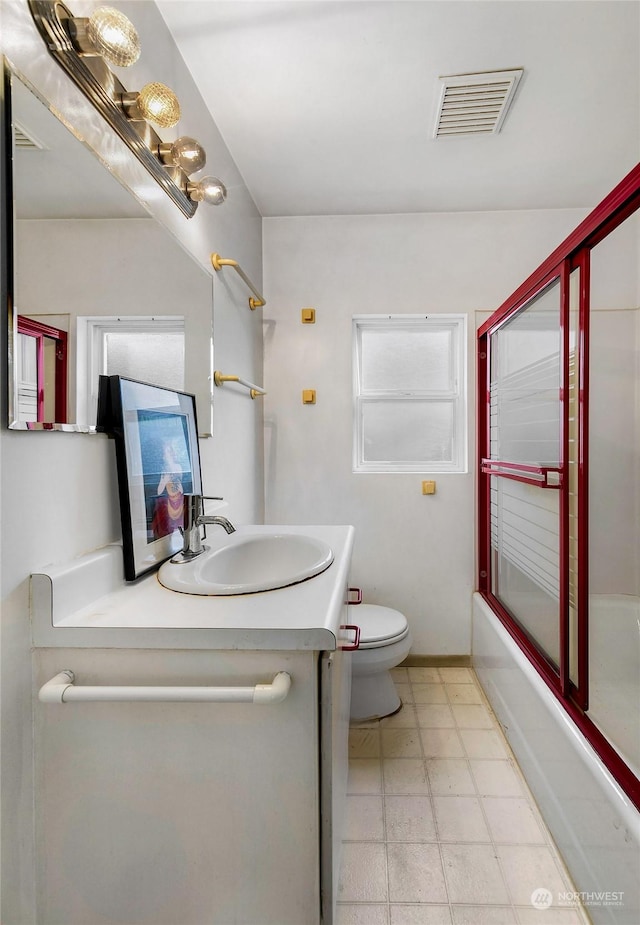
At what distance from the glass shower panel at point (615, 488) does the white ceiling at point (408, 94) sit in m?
0.60

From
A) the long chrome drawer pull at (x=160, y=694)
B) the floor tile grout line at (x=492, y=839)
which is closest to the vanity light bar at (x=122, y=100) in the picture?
the long chrome drawer pull at (x=160, y=694)

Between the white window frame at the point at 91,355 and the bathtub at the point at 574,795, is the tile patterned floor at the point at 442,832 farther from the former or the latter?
the white window frame at the point at 91,355

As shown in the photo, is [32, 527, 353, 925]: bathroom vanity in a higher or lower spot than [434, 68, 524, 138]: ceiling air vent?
lower

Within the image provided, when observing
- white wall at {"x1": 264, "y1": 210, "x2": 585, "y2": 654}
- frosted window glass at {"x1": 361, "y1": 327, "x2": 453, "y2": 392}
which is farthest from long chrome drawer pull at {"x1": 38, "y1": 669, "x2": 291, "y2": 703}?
frosted window glass at {"x1": 361, "y1": 327, "x2": 453, "y2": 392}

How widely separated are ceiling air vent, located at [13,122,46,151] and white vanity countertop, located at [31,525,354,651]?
0.73 m

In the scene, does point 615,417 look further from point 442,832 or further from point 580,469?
point 442,832

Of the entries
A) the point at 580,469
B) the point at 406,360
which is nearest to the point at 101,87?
the point at 580,469

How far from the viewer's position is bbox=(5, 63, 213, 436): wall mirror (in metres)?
0.81

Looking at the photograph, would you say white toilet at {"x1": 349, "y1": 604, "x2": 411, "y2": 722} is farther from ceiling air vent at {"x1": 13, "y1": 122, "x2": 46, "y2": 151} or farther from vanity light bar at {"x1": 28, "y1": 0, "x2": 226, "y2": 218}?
ceiling air vent at {"x1": 13, "y1": 122, "x2": 46, "y2": 151}

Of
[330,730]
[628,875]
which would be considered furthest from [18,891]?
[628,875]

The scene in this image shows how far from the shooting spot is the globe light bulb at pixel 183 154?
123 cm

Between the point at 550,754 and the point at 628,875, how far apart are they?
438mm

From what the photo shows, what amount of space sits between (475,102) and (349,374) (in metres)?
1.25

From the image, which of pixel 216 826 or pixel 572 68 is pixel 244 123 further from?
pixel 216 826
